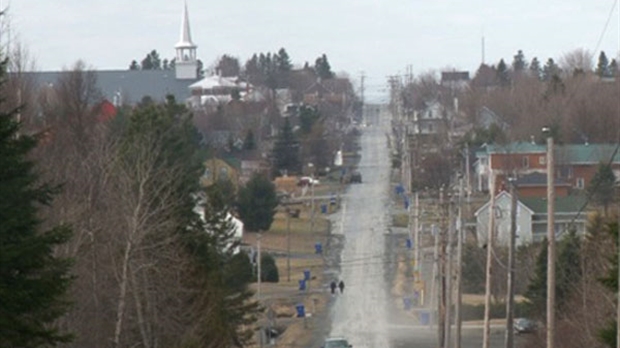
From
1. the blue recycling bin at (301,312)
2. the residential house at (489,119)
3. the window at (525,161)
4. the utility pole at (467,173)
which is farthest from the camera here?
the residential house at (489,119)

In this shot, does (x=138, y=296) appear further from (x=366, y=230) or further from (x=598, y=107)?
(x=598, y=107)

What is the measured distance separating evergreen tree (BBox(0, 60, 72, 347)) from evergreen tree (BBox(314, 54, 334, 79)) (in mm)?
165563

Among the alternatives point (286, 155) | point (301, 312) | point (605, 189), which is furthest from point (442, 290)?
point (286, 155)

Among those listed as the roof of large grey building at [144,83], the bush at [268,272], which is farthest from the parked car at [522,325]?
the roof of large grey building at [144,83]

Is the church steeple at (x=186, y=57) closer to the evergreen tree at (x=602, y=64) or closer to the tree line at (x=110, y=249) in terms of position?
the evergreen tree at (x=602, y=64)

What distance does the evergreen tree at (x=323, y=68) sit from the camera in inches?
7200

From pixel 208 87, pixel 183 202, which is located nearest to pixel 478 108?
pixel 208 87

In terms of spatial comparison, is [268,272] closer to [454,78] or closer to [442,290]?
[442,290]

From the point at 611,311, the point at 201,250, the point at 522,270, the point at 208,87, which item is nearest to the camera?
the point at 611,311

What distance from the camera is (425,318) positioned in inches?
1889

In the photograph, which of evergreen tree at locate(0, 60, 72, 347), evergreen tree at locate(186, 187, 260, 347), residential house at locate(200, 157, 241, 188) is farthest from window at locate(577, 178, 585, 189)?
evergreen tree at locate(0, 60, 72, 347)

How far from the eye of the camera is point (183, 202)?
34125 millimetres

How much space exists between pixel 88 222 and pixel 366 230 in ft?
137

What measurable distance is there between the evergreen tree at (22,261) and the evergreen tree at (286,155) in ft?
244
